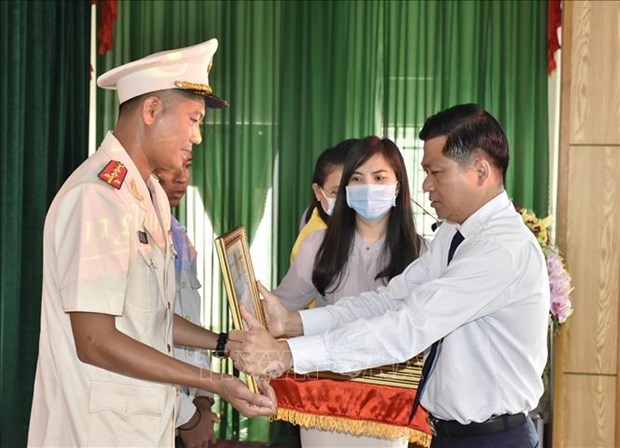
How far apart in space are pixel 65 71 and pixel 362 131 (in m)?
1.75

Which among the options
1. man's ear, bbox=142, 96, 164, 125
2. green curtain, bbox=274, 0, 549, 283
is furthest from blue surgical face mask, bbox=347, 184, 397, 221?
green curtain, bbox=274, 0, 549, 283

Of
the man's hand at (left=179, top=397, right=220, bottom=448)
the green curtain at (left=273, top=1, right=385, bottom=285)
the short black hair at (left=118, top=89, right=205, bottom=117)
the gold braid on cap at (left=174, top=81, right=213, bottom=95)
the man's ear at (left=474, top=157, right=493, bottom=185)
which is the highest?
the green curtain at (left=273, top=1, right=385, bottom=285)

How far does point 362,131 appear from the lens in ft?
17.5

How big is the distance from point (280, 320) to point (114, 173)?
910 millimetres

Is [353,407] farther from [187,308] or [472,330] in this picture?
[472,330]

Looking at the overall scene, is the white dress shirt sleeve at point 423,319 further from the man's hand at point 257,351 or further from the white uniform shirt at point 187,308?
the white uniform shirt at point 187,308

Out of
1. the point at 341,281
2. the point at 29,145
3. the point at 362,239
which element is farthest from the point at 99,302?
the point at 29,145

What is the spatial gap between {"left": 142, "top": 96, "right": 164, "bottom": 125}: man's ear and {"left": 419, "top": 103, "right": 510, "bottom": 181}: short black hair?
727mm

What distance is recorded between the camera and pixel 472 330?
215cm

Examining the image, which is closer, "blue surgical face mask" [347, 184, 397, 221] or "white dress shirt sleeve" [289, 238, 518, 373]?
"white dress shirt sleeve" [289, 238, 518, 373]

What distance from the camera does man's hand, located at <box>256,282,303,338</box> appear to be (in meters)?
2.66

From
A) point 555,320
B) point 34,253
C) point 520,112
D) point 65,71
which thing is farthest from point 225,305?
point 555,320

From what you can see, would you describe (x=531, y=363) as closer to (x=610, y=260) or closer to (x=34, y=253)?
(x=610, y=260)

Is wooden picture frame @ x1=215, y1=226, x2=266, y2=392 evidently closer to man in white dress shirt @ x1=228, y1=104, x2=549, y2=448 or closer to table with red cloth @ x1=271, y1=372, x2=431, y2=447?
man in white dress shirt @ x1=228, y1=104, x2=549, y2=448
